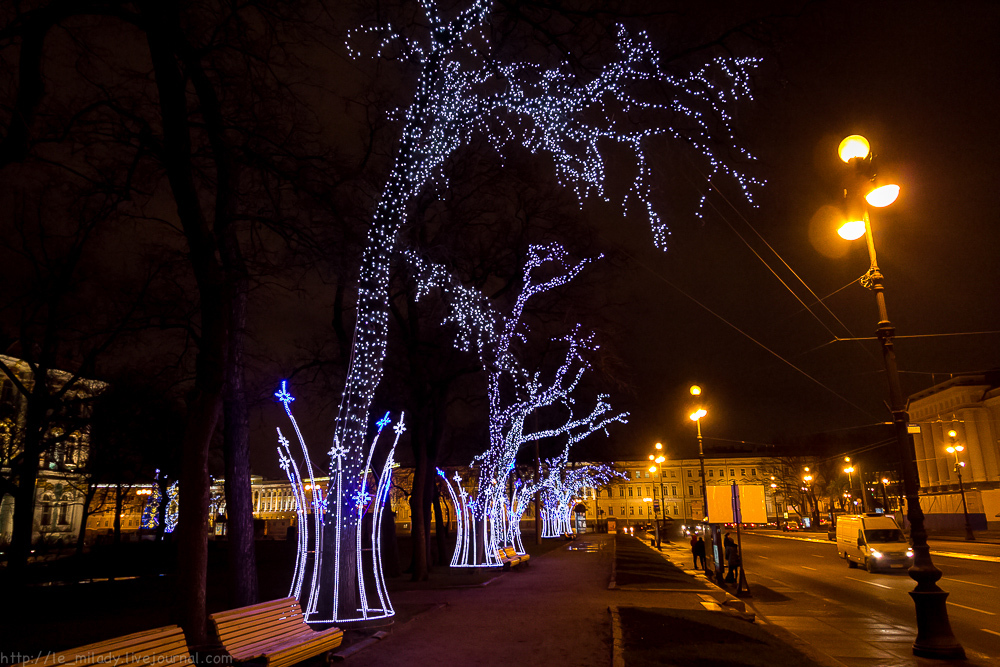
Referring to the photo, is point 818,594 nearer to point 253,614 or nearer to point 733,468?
point 253,614

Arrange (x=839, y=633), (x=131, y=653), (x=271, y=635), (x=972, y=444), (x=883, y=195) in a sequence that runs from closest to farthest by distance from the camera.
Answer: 1. (x=131, y=653)
2. (x=271, y=635)
3. (x=883, y=195)
4. (x=839, y=633)
5. (x=972, y=444)

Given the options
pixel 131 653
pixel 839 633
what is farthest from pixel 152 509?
pixel 131 653

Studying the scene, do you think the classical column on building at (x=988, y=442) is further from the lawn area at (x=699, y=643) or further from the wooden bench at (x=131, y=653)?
the wooden bench at (x=131, y=653)

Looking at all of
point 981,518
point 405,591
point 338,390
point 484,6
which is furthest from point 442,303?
point 981,518

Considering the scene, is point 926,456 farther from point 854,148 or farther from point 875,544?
point 854,148

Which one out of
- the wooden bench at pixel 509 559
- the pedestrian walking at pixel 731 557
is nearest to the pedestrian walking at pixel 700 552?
the pedestrian walking at pixel 731 557

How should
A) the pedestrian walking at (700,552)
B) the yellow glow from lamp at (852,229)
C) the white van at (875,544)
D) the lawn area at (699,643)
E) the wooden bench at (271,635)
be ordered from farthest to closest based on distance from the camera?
the pedestrian walking at (700,552)
the white van at (875,544)
the yellow glow from lamp at (852,229)
the lawn area at (699,643)
the wooden bench at (271,635)

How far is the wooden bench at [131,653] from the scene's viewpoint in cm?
462

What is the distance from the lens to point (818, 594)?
17484mm

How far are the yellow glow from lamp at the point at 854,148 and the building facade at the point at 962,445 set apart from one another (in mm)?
62616

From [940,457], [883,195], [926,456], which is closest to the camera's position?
[883,195]

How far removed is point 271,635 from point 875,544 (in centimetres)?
2194

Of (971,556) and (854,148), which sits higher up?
(854,148)

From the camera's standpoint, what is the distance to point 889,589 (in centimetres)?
1836
